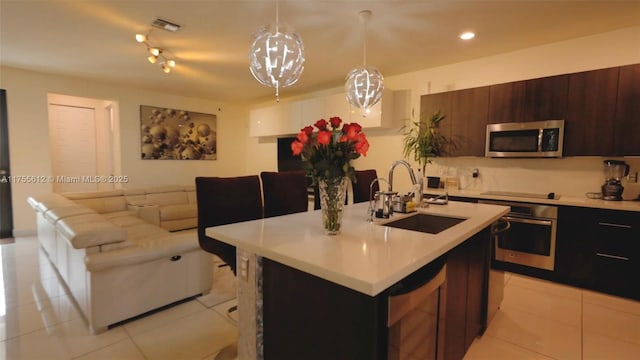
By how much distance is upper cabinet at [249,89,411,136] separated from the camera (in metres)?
4.36

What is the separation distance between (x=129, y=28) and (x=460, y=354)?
393 cm

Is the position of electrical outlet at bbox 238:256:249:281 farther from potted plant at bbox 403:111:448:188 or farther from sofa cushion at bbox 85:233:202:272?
potted plant at bbox 403:111:448:188

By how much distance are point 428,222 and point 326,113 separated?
309cm

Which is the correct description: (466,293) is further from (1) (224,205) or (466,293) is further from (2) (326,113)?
(2) (326,113)

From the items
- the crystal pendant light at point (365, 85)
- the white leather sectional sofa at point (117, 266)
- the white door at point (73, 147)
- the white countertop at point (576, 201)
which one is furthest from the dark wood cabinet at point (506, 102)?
the white door at point (73, 147)

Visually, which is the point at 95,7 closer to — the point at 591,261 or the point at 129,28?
the point at 129,28

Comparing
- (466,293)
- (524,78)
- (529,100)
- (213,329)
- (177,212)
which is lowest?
(213,329)

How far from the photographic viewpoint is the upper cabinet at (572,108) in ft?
9.12

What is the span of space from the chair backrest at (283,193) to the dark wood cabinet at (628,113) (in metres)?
2.96

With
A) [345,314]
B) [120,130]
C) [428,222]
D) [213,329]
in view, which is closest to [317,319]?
[345,314]

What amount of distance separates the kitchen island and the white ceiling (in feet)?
6.39

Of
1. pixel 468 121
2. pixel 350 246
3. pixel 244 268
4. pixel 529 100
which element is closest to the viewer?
pixel 350 246

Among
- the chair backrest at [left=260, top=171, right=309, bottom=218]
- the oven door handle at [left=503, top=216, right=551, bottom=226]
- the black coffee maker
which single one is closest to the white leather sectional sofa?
the chair backrest at [left=260, top=171, right=309, bottom=218]

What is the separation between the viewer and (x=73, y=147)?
6355 millimetres
